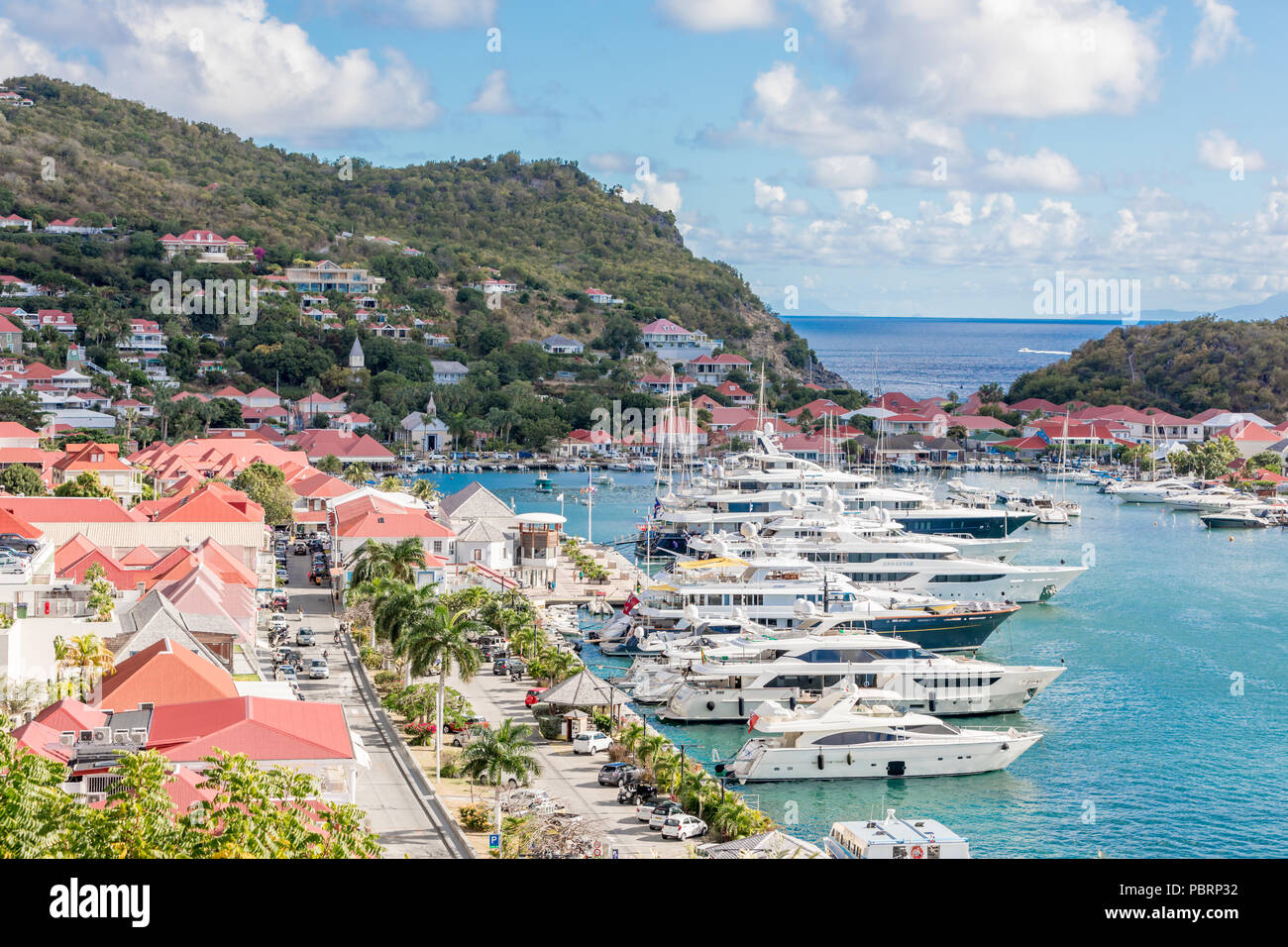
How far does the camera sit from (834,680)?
23.7m

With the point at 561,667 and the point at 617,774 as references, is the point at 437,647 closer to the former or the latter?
the point at 617,774

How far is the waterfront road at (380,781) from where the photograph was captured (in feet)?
47.3

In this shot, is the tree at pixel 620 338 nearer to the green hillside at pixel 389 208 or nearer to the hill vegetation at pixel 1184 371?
the green hillside at pixel 389 208

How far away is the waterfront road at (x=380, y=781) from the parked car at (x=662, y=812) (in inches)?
105

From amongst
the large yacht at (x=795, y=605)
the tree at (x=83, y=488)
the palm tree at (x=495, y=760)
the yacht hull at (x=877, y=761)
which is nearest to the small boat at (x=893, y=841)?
the yacht hull at (x=877, y=761)

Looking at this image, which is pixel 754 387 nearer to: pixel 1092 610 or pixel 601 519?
pixel 601 519

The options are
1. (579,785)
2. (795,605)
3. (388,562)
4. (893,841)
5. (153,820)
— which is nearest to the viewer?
(153,820)

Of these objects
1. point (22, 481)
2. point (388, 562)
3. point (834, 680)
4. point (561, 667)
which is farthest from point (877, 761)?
point (22, 481)

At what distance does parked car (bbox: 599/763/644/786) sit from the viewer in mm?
18297

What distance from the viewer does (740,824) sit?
16375 millimetres

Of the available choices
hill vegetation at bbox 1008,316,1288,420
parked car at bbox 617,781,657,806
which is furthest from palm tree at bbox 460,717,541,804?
hill vegetation at bbox 1008,316,1288,420

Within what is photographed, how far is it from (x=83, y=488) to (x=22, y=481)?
9.77 feet

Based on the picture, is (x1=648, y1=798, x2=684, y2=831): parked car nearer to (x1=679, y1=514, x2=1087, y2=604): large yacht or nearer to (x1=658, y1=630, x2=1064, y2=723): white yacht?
(x1=658, y1=630, x2=1064, y2=723): white yacht
